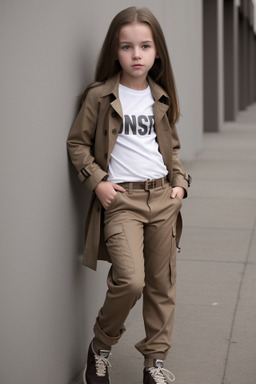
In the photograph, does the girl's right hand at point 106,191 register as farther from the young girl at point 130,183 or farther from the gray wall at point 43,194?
the gray wall at point 43,194

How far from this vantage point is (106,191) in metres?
2.99

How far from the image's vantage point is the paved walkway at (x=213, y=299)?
342 centimetres

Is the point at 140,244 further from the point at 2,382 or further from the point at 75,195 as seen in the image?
the point at 2,382

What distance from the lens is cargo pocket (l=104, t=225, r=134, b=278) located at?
→ 9.50 feet

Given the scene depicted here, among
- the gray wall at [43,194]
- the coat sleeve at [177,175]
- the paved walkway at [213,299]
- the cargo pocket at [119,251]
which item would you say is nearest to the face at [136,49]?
the gray wall at [43,194]

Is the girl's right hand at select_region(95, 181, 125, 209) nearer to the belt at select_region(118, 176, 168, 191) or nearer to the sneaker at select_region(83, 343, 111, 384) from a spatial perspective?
the belt at select_region(118, 176, 168, 191)

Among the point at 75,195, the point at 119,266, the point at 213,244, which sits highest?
the point at 75,195

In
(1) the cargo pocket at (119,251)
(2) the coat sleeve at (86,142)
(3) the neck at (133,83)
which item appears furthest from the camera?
(3) the neck at (133,83)

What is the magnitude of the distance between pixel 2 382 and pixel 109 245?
0.82m

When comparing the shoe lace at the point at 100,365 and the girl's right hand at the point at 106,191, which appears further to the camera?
the shoe lace at the point at 100,365

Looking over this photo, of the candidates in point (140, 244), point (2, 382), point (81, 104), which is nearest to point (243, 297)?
point (140, 244)

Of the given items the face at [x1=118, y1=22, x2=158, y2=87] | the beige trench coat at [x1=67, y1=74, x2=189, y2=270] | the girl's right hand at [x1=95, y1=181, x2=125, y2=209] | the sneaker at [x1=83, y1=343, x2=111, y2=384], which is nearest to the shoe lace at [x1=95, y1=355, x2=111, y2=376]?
the sneaker at [x1=83, y1=343, x2=111, y2=384]

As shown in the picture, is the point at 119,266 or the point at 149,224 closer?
the point at 119,266

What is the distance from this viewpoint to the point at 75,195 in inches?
126
